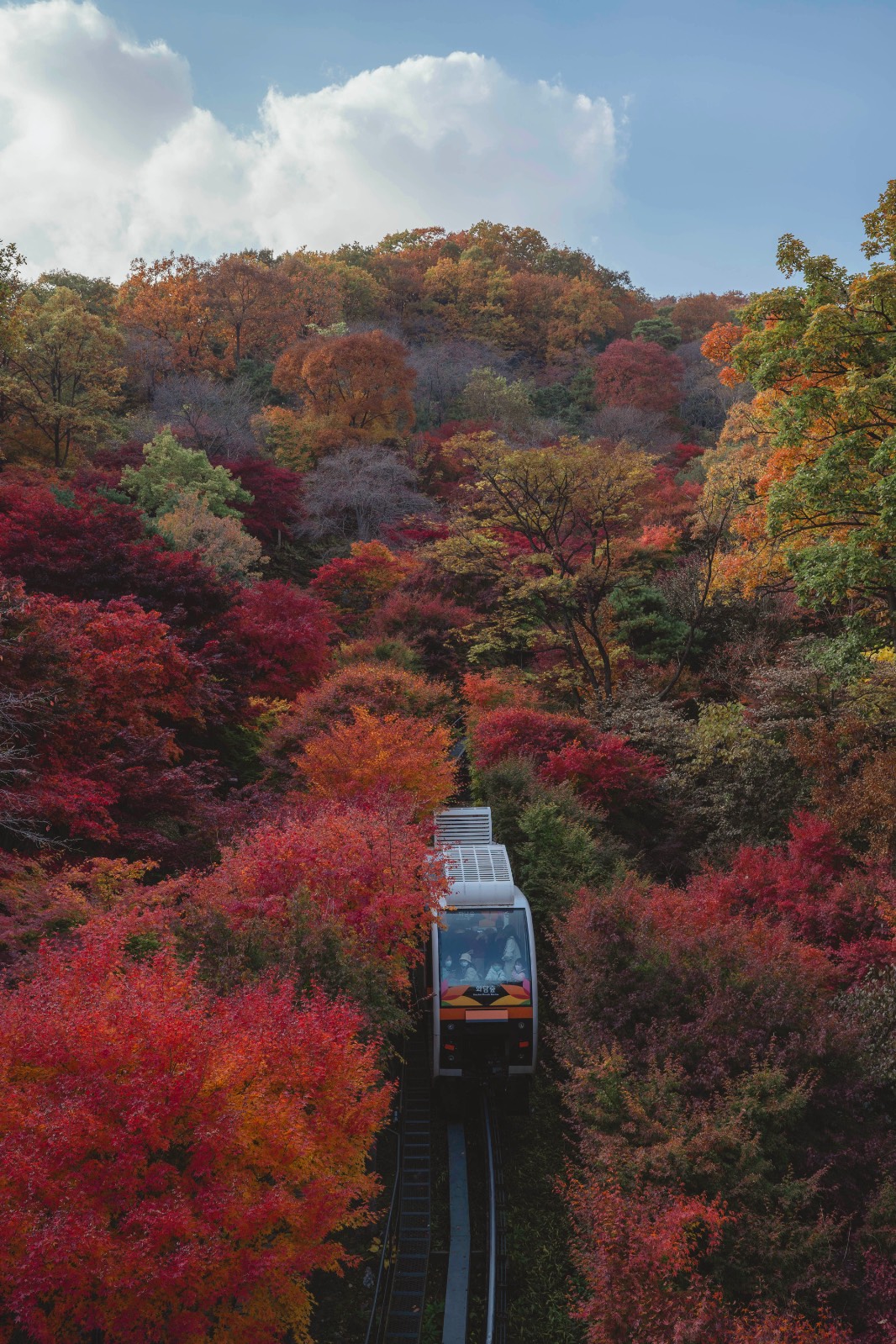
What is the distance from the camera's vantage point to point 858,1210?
8977 millimetres

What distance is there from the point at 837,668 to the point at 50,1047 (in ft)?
50.8

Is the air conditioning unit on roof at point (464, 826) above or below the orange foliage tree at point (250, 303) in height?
below

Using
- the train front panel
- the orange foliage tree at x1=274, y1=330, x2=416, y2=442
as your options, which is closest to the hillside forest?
the train front panel

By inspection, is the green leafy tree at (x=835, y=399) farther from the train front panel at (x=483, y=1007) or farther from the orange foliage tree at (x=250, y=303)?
the orange foliage tree at (x=250, y=303)

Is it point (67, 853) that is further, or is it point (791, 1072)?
point (67, 853)

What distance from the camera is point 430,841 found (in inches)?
664

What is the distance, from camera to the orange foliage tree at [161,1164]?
593 centimetres

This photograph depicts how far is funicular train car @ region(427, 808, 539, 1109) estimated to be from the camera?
484 inches

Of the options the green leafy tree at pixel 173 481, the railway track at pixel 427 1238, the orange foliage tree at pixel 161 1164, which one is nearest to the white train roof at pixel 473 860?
the railway track at pixel 427 1238

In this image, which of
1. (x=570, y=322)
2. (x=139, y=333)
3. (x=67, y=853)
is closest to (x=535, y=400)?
(x=570, y=322)

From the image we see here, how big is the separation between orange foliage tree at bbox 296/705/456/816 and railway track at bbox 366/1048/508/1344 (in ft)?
17.7

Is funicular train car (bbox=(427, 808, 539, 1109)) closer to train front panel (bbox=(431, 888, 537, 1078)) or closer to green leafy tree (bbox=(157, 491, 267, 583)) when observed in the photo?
train front panel (bbox=(431, 888, 537, 1078))

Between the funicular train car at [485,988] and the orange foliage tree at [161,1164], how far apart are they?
15.0 feet

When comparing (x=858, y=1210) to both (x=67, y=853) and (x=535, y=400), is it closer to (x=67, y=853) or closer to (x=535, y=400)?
(x=67, y=853)
